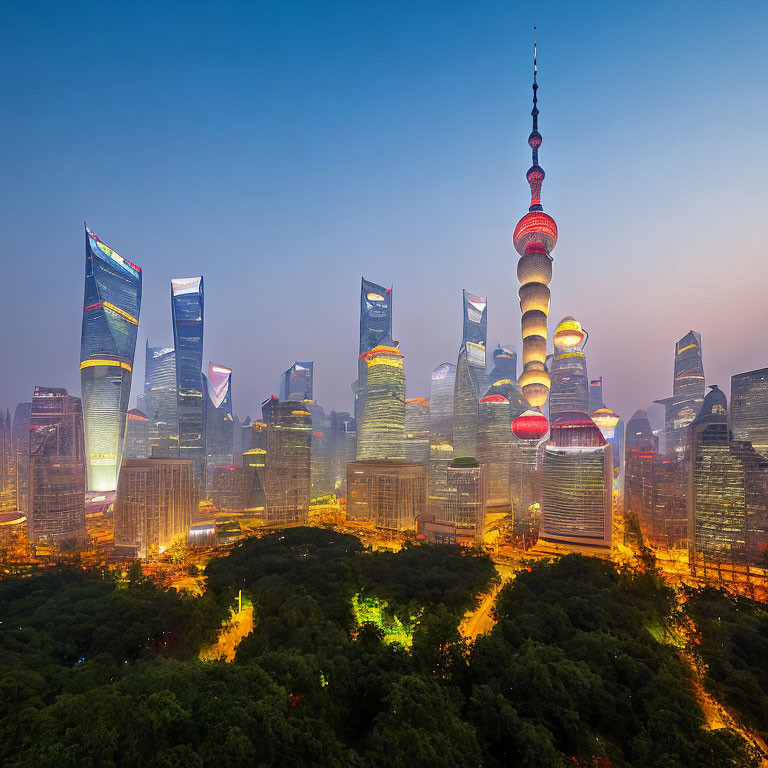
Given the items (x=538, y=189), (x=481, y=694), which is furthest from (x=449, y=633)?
(x=538, y=189)

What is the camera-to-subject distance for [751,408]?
89.1 meters

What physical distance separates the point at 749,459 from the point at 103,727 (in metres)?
91.4

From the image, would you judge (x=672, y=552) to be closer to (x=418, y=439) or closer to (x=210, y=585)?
(x=210, y=585)

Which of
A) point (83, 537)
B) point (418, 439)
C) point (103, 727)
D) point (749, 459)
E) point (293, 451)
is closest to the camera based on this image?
point (103, 727)

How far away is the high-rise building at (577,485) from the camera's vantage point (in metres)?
74.8

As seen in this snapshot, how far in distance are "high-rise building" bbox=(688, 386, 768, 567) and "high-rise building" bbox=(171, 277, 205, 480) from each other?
141203 mm

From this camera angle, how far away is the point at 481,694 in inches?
974

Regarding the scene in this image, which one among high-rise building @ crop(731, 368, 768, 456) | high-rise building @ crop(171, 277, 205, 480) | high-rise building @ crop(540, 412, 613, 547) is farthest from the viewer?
high-rise building @ crop(171, 277, 205, 480)

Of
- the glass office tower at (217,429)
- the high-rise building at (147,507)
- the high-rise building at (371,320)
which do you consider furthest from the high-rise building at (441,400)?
the high-rise building at (147,507)

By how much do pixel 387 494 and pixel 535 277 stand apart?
95367 millimetres

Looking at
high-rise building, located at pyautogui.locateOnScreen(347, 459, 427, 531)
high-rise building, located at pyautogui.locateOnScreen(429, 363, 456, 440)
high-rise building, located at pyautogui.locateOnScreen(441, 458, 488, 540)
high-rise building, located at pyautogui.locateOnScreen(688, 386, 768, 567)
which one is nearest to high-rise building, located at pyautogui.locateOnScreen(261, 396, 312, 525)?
high-rise building, located at pyautogui.locateOnScreen(347, 459, 427, 531)

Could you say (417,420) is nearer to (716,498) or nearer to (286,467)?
(286,467)

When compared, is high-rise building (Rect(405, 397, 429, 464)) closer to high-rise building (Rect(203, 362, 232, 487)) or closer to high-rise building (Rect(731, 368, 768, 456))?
high-rise building (Rect(203, 362, 232, 487))

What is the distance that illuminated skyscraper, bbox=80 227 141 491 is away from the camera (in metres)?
93.4
